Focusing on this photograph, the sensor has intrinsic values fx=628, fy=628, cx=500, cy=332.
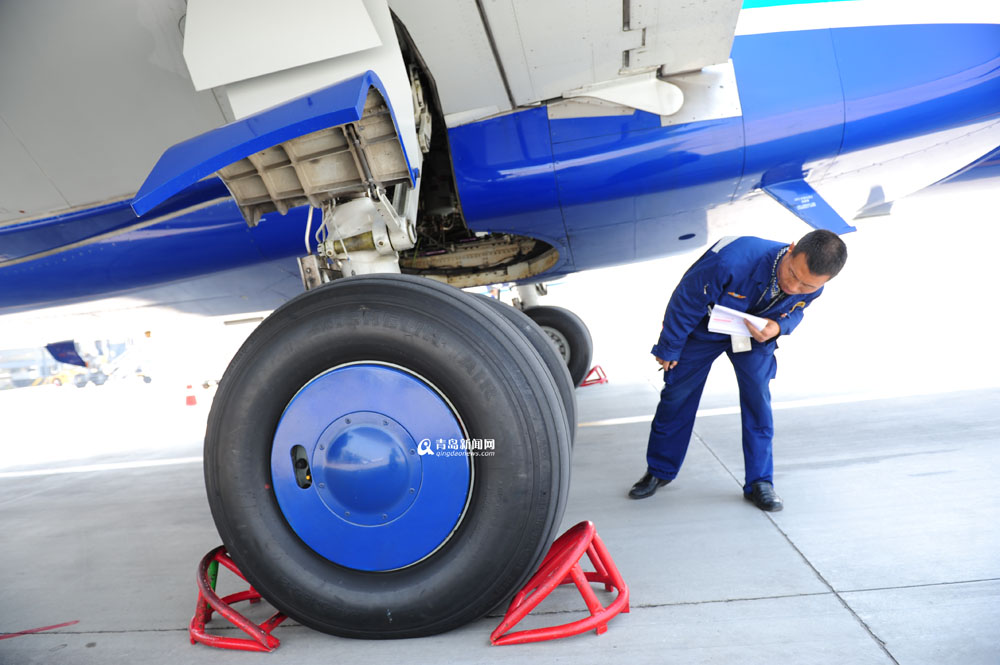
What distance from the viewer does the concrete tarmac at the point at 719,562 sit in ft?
4.64

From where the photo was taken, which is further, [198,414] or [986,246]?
[986,246]

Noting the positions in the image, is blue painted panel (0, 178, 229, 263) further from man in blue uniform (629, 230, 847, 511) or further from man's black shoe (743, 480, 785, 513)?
man's black shoe (743, 480, 785, 513)

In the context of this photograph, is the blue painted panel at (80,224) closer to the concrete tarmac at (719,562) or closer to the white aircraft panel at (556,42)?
the concrete tarmac at (719,562)

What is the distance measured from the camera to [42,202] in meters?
2.74

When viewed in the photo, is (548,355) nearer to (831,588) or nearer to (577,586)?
(577,586)

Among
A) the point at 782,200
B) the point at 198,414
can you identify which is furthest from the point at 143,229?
the point at 198,414

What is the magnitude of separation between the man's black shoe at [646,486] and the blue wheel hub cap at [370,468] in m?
1.21

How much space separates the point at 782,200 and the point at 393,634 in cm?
249

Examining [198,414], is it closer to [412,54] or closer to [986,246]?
[412,54]

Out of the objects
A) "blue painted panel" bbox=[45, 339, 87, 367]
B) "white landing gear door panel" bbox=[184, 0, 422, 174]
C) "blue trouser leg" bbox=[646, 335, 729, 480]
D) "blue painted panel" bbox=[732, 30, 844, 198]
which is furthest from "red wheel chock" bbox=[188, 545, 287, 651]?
"blue painted panel" bbox=[45, 339, 87, 367]

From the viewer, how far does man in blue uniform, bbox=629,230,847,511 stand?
2262 millimetres

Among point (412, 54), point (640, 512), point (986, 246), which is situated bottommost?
point (986, 246)

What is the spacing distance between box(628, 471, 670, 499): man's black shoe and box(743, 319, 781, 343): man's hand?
Answer: 2.28 ft

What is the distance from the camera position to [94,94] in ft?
7.45
